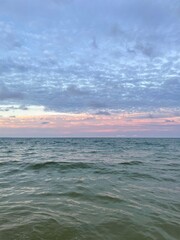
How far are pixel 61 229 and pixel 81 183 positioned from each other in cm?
601

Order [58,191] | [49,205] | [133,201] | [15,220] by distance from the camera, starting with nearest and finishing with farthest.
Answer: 1. [15,220]
2. [49,205]
3. [133,201]
4. [58,191]

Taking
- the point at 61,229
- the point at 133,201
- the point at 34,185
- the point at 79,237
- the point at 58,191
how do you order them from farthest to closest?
the point at 34,185 → the point at 58,191 → the point at 133,201 → the point at 61,229 → the point at 79,237

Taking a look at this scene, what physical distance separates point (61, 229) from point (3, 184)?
6696 millimetres

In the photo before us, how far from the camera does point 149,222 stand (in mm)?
7211

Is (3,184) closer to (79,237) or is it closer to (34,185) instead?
(34,185)

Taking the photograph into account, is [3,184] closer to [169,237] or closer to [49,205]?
[49,205]

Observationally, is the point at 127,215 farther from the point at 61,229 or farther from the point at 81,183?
the point at 81,183

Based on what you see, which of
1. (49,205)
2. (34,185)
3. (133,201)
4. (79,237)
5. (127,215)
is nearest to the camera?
(79,237)

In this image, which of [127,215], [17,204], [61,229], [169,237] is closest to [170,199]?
[127,215]

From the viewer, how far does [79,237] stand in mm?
6129

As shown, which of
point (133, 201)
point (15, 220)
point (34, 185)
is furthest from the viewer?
point (34, 185)

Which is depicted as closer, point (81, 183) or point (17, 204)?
point (17, 204)

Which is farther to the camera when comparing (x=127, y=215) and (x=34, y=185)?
(x=34, y=185)

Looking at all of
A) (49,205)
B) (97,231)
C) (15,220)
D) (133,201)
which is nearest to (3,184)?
(49,205)
